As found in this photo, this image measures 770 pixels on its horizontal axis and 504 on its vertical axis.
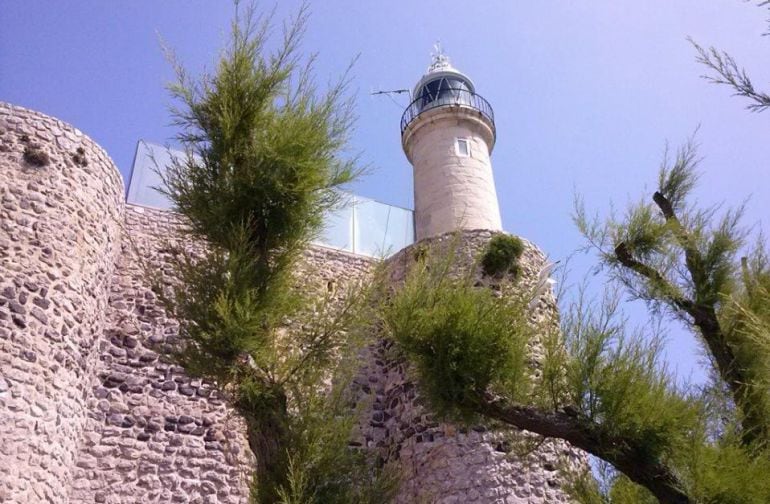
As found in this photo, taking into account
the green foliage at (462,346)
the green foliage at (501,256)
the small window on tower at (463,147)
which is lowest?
the green foliage at (462,346)

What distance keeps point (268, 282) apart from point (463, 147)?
23.4ft

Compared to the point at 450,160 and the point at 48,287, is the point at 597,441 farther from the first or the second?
the point at 450,160

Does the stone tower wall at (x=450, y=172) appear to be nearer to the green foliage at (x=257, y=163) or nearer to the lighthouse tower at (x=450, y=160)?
the lighthouse tower at (x=450, y=160)

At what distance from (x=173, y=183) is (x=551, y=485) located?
426cm

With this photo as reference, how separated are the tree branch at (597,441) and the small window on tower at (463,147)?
684 cm

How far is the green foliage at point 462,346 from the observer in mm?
4469

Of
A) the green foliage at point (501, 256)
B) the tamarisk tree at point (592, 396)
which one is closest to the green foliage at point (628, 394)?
the tamarisk tree at point (592, 396)

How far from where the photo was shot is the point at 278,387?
4242mm

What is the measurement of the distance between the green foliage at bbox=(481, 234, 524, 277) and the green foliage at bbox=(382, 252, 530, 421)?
3265mm

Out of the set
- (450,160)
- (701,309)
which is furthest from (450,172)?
(701,309)

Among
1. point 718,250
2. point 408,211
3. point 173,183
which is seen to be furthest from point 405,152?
point 173,183

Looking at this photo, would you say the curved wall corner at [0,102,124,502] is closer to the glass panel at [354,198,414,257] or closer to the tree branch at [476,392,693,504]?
the tree branch at [476,392,693,504]

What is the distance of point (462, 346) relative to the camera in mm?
4469

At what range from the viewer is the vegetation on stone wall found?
4.07m
